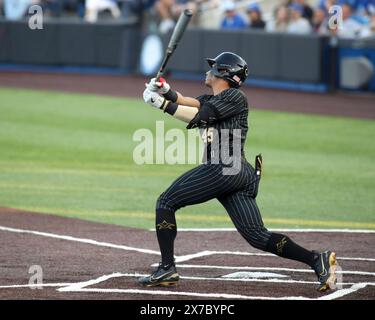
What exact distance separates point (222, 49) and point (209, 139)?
54.4 feet

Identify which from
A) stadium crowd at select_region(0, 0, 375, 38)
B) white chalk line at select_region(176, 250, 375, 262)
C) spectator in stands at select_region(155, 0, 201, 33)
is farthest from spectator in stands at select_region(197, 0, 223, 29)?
white chalk line at select_region(176, 250, 375, 262)

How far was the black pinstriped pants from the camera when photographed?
751 centimetres

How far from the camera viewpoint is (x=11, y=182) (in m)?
13.3

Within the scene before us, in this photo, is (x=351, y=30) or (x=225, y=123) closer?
(x=225, y=123)

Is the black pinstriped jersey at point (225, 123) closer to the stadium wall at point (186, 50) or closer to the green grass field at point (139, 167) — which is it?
the green grass field at point (139, 167)

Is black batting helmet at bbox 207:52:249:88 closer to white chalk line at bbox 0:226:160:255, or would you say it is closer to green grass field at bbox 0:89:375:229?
white chalk line at bbox 0:226:160:255

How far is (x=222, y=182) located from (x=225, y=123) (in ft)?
1.54

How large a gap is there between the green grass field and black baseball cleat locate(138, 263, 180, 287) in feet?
10.4

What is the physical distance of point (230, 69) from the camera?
25.2 feet

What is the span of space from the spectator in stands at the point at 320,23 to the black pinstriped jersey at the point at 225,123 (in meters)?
15.0


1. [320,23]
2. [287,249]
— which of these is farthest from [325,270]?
[320,23]

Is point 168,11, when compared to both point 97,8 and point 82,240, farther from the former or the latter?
point 82,240

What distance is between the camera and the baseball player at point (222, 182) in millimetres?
7480
